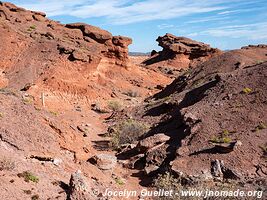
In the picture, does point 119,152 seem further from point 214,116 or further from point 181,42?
point 181,42

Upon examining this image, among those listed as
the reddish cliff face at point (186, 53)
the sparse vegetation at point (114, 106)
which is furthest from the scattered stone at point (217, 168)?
the reddish cliff face at point (186, 53)

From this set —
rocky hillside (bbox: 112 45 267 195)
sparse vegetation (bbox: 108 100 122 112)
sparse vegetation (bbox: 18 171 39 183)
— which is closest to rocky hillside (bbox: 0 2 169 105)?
sparse vegetation (bbox: 108 100 122 112)

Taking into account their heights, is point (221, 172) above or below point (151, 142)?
below

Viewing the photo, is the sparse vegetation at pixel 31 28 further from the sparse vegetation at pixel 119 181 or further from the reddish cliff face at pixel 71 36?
the sparse vegetation at pixel 119 181

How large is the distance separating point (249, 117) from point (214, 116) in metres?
1.53

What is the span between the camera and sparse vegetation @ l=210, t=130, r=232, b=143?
13.6 m

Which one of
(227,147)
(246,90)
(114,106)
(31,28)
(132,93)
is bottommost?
(227,147)

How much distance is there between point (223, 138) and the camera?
1384cm

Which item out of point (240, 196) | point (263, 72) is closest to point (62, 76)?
point (263, 72)

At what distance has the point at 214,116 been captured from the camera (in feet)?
51.9

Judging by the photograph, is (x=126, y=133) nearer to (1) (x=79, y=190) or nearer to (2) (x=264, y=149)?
(2) (x=264, y=149)

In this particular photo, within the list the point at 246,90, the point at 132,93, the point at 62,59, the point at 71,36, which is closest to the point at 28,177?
the point at 246,90

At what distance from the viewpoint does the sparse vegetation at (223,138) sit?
13.6 m

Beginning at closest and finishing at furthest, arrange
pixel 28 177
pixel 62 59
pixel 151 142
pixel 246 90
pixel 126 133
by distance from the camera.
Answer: pixel 28 177, pixel 151 142, pixel 246 90, pixel 126 133, pixel 62 59
